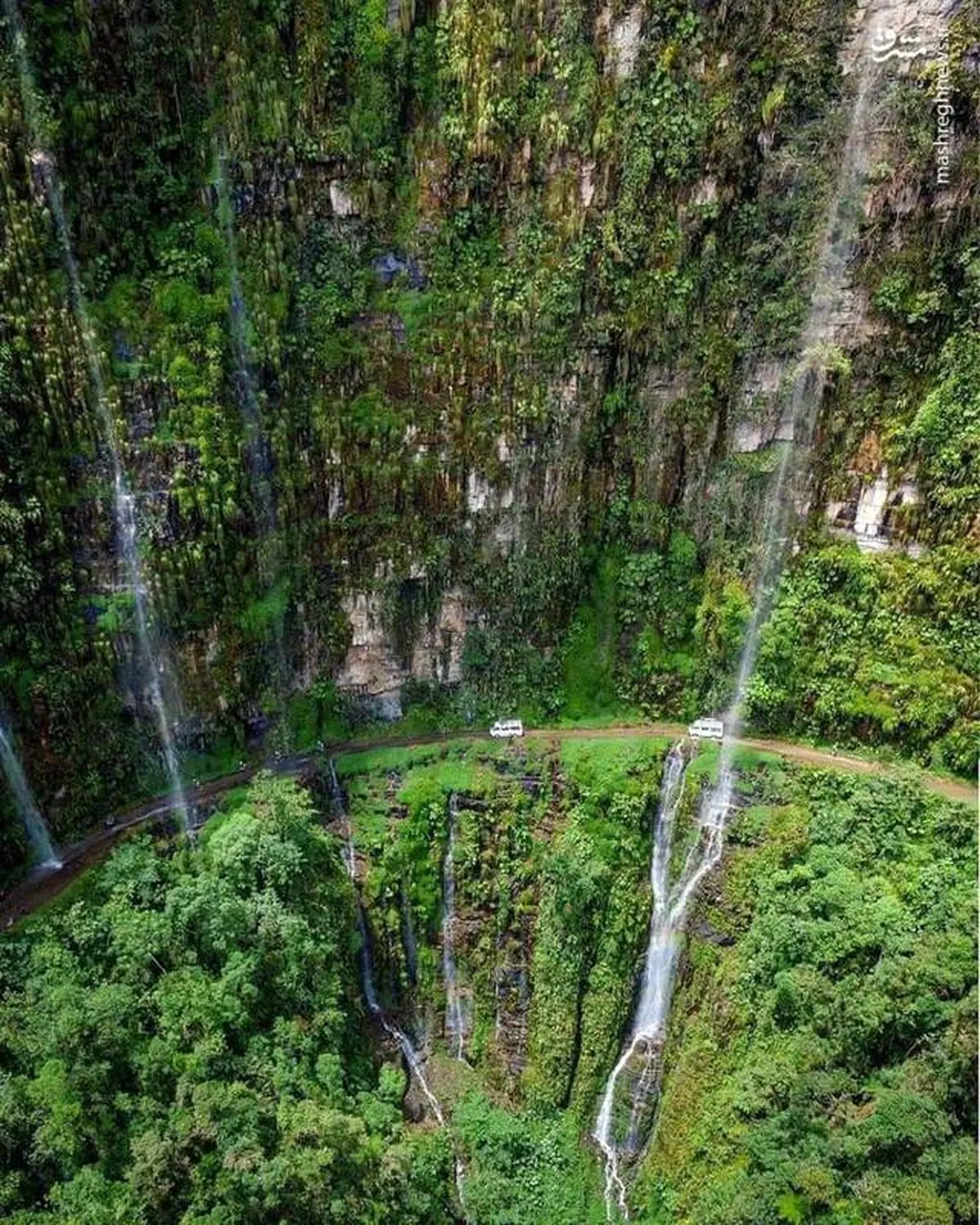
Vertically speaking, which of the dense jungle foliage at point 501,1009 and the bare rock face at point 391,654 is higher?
the bare rock face at point 391,654

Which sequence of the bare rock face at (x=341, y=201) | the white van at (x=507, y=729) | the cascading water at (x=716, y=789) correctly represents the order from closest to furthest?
1. the cascading water at (x=716, y=789)
2. the bare rock face at (x=341, y=201)
3. the white van at (x=507, y=729)

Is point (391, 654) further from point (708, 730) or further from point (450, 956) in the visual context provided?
point (708, 730)

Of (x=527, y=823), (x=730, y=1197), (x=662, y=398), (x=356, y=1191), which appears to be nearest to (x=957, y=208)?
(x=662, y=398)

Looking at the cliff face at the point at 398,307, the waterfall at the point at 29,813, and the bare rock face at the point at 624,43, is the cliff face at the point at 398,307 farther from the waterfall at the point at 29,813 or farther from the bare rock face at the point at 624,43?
the waterfall at the point at 29,813

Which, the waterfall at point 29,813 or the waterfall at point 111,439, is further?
the waterfall at point 29,813

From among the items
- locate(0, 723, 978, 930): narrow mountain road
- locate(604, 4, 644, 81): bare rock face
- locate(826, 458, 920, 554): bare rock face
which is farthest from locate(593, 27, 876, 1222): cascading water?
locate(604, 4, 644, 81): bare rock face

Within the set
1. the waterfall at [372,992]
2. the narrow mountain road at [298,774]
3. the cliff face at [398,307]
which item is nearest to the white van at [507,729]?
the narrow mountain road at [298,774]

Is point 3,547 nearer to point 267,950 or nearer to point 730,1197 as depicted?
point 267,950

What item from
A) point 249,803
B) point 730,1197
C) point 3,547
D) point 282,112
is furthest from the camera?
point 249,803
